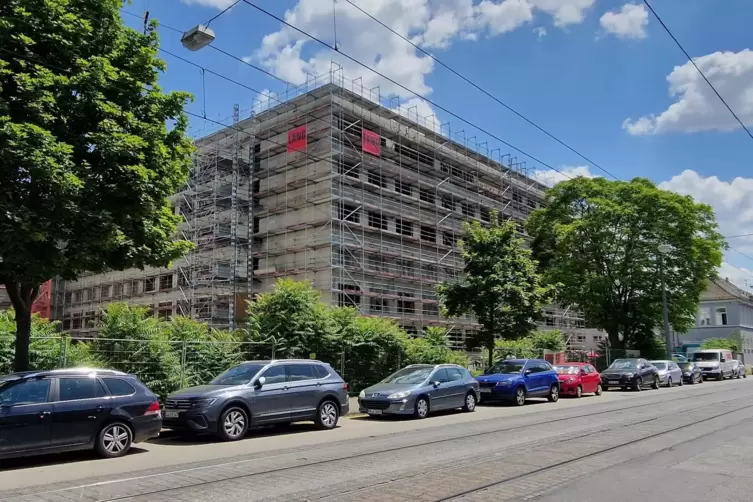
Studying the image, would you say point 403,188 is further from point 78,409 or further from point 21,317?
point 78,409

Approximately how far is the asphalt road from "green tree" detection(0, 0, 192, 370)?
3610 millimetres

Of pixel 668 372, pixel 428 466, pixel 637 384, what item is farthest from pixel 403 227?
pixel 428 466

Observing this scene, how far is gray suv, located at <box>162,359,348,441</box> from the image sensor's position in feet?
40.1

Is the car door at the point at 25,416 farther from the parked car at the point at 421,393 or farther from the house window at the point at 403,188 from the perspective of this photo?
the house window at the point at 403,188

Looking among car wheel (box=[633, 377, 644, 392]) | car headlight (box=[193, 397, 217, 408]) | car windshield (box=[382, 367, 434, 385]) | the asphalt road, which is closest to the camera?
the asphalt road

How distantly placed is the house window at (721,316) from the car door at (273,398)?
72681 mm

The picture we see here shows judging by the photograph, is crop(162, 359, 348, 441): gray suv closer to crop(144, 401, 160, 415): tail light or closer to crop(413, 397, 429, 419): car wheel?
crop(144, 401, 160, 415): tail light

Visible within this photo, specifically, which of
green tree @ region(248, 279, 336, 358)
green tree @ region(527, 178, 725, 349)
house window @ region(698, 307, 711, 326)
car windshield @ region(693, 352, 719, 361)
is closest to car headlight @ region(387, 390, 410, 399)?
green tree @ region(248, 279, 336, 358)

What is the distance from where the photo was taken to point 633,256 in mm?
41844

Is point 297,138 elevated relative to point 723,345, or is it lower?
elevated

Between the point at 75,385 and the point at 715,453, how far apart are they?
34.5 feet

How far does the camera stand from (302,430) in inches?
568

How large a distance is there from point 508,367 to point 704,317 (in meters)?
63.4

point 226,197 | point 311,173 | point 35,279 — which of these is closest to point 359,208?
point 311,173
